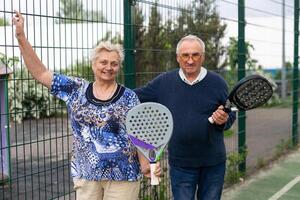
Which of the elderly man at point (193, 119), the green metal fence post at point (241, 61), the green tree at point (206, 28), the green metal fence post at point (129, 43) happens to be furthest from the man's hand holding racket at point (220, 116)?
the green metal fence post at point (241, 61)

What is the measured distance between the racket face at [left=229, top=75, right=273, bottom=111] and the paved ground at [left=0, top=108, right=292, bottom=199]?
64.1 inches

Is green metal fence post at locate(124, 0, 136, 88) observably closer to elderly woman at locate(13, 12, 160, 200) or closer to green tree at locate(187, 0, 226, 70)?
green tree at locate(187, 0, 226, 70)

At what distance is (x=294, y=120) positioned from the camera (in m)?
8.36

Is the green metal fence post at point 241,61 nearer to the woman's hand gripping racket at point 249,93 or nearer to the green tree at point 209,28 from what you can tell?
the green tree at point 209,28

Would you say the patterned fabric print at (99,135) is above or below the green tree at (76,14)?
below

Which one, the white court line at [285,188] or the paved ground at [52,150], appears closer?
the paved ground at [52,150]

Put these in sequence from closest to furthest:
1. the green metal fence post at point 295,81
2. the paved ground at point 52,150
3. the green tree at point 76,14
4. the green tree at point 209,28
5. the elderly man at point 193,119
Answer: the elderly man at point 193,119 < the green tree at point 76,14 < the paved ground at point 52,150 < the green tree at point 209,28 < the green metal fence post at point 295,81

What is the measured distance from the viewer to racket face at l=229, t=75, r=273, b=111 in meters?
2.77

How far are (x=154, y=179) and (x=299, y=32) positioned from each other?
6.50 meters

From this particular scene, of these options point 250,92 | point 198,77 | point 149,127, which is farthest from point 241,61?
point 149,127

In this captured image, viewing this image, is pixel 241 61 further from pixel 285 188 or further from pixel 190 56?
pixel 190 56

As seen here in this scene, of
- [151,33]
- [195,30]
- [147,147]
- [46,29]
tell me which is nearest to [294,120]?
[195,30]

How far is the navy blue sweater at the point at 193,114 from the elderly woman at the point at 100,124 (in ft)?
1.50

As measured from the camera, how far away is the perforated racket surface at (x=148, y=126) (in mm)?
2486
